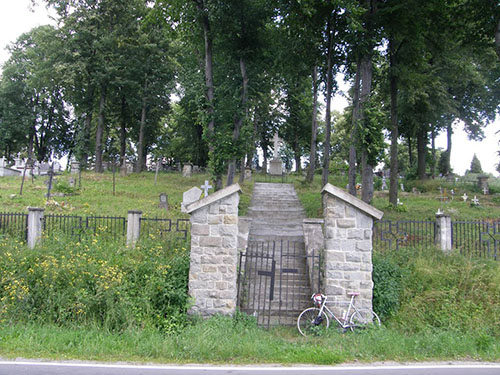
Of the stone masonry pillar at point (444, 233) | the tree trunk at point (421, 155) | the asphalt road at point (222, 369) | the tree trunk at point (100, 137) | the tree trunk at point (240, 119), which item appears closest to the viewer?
the asphalt road at point (222, 369)

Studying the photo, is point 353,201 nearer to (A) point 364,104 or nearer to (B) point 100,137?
(A) point 364,104

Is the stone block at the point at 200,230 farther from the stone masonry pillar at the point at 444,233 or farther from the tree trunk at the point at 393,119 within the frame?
the tree trunk at the point at 393,119

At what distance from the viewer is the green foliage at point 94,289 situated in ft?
25.5

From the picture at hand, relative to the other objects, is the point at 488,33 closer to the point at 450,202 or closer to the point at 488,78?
the point at 450,202

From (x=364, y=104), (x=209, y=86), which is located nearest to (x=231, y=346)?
(x=364, y=104)

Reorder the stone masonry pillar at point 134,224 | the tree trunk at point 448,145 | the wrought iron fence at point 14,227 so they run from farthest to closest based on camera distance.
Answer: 1. the tree trunk at point 448,145
2. the wrought iron fence at point 14,227
3. the stone masonry pillar at point 134,224

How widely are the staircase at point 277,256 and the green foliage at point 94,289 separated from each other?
69.9 inches

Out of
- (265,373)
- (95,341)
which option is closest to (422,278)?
(265,373)

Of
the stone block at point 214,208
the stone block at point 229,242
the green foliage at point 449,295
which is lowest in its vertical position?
the green foliage at point 449,295

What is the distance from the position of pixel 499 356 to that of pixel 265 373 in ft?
13.8

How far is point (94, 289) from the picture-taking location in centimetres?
812

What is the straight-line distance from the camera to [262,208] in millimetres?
19688

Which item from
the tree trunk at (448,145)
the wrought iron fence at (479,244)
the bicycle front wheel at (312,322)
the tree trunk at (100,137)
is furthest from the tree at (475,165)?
the bicycle front wheel at (312,322)

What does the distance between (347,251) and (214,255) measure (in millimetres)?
2847
